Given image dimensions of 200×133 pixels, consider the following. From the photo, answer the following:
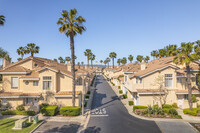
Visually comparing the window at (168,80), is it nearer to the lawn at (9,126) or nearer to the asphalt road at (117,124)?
the asphalt road at (117,124)

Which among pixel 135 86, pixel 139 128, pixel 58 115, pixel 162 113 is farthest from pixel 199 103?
pixel 58 115

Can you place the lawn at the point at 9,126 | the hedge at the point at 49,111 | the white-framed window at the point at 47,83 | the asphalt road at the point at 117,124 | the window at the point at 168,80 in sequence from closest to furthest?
the lawn at the point at 9,126
the asphalt road at the point at 117,124
the hedge at the point at 49,111
the white-framed window at the point at 47,83
the window at the point at 168,80

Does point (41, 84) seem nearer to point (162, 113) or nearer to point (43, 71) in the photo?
point (43, 71)

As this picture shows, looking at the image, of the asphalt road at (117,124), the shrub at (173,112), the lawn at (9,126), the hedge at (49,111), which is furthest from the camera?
the hedge at (49,111)

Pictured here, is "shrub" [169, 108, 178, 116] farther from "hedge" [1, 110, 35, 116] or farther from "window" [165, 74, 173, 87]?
"hedge" [1, 110, 35, 116]

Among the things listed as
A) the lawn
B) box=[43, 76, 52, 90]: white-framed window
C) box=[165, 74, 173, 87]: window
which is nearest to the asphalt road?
the lawn

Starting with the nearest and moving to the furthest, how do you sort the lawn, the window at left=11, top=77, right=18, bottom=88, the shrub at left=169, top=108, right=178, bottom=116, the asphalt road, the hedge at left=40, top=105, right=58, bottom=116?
the lawn → the asphalt road → the shrub at left=169, top=108, right=178, bottom=116 → the hedge at left=40, top=105, right=58, bottom=116 → the window at left=11, top=77, right=18, bottom=88

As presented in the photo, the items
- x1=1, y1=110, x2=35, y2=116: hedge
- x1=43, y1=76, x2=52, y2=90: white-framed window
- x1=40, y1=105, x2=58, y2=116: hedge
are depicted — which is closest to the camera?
x1=40, y1=105, x2=58, y2=116: hedge

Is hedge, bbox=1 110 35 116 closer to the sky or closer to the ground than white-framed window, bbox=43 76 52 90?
closer to the ground

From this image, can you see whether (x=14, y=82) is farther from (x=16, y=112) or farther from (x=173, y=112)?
(x=173, y=112)

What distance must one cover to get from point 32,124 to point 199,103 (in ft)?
99.6

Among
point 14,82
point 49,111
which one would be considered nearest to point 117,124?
point 49,111

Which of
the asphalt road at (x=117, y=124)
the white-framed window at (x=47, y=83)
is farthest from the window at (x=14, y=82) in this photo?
the asphalt road at (x=117, y=124)

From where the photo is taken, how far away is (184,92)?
75.7ft
